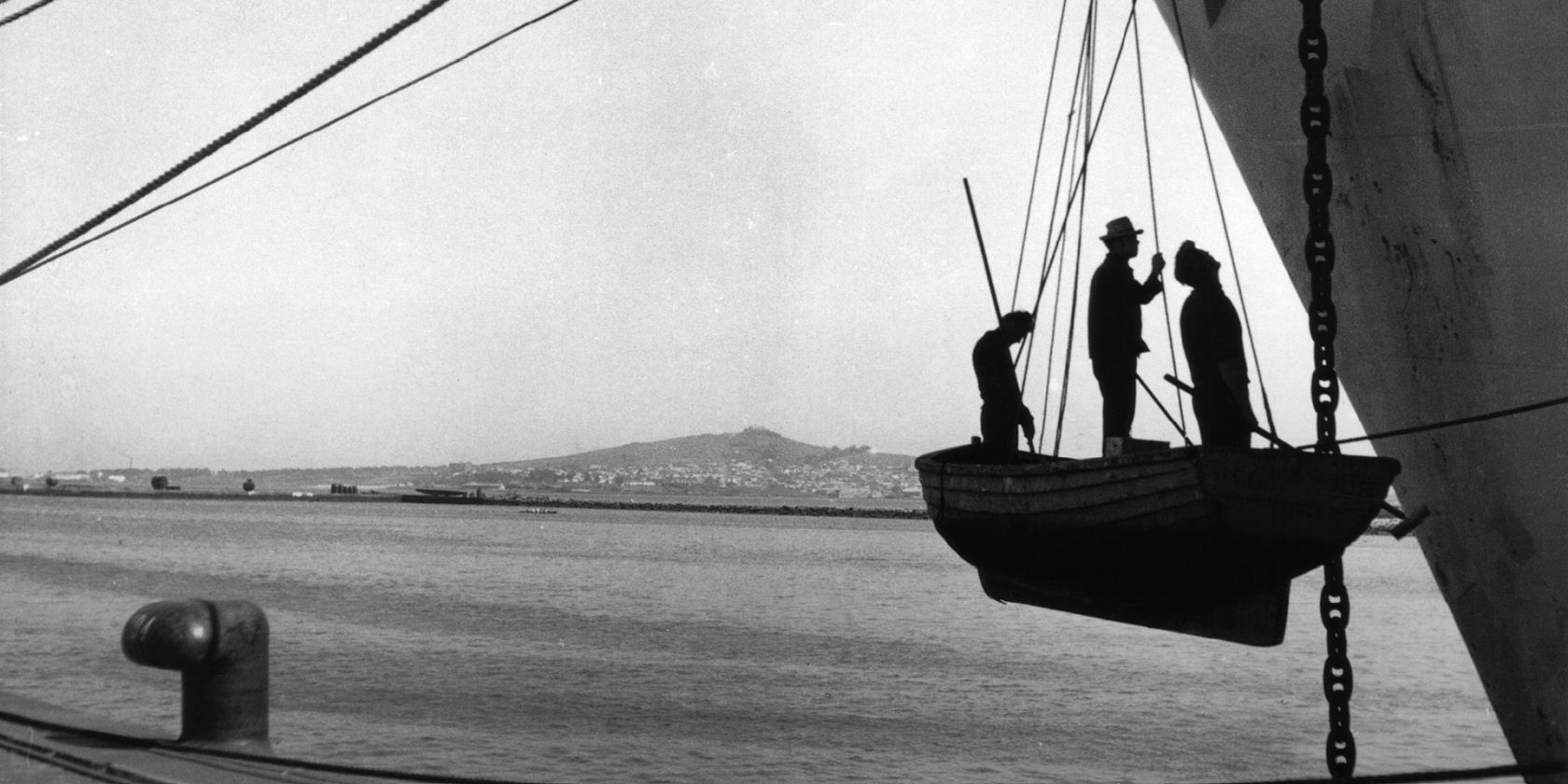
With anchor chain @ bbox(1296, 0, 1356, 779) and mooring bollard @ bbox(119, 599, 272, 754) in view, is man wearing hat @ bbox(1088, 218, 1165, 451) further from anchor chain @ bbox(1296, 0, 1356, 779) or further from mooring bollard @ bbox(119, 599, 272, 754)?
mooring bollard @ bbox(119, 599, 272, 754)

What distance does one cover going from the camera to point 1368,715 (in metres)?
29.7

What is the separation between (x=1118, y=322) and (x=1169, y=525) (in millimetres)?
1728

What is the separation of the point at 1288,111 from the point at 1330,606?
2915 mm

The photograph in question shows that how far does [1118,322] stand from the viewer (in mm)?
7016

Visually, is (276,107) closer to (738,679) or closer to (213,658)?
(213,658)

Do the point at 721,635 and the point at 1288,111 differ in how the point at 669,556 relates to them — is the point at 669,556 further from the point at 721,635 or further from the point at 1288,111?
the point at 1288,111

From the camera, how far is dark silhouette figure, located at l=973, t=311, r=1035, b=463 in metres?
7.19

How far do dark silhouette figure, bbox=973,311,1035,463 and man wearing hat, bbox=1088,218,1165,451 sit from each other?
37 centimetres

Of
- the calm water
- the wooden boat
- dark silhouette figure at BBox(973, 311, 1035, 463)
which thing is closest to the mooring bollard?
the wooden boat

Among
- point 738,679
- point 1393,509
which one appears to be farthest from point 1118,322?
point 738,679

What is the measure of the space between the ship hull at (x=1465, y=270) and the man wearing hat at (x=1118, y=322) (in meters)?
0.98

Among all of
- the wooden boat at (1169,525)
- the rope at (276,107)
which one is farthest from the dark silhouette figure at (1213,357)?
the rope at (276,107)

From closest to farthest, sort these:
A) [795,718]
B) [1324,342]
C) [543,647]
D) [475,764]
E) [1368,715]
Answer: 1. [1324,342]
2. [475,764]
3. [795,718]
4. [1368,715]
5. [543,647]

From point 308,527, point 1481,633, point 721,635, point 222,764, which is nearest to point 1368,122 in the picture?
point 1481,633
